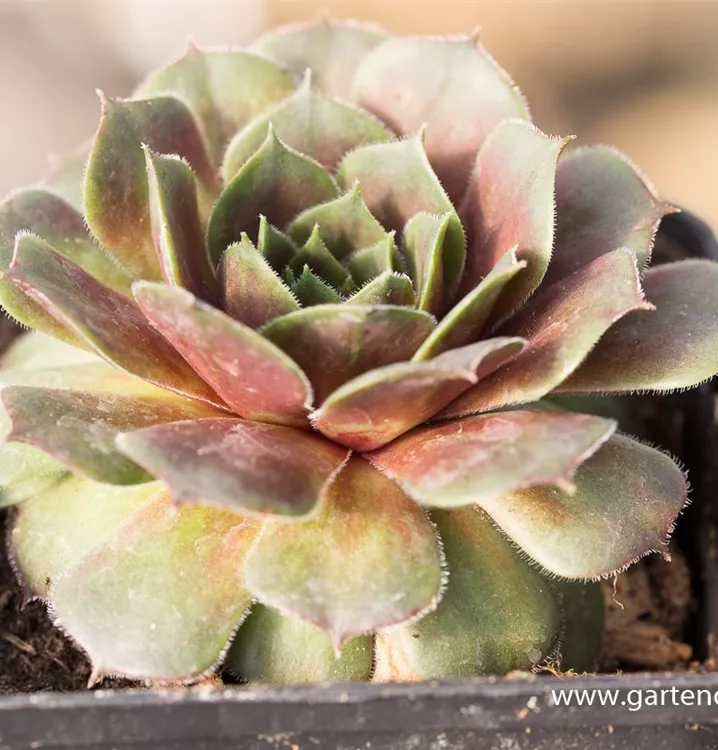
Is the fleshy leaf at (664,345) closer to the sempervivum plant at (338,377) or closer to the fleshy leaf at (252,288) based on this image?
the sempervivum plant at (338,377)

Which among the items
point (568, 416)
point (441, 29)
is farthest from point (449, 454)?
point (441, 29)

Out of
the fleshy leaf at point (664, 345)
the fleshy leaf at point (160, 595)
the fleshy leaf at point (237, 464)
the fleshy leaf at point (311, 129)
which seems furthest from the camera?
the fleshy leaf at point (311, 129)

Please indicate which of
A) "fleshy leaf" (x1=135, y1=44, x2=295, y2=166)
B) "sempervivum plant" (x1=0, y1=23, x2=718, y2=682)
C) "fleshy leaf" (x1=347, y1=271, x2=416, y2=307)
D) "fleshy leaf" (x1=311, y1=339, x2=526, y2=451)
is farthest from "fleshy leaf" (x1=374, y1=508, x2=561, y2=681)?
"fleshy leaf" (x1=135, y1=44, x2=295, y2=166)

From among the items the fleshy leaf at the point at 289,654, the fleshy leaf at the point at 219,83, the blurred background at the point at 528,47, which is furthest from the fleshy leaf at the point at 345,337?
the blurred background at the point at 528,47

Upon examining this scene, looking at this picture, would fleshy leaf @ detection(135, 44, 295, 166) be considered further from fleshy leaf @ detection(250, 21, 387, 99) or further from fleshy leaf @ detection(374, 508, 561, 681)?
fleshy leaf @ detection(374, 508, 561, 681)

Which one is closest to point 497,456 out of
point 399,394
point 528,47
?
point 399,394
